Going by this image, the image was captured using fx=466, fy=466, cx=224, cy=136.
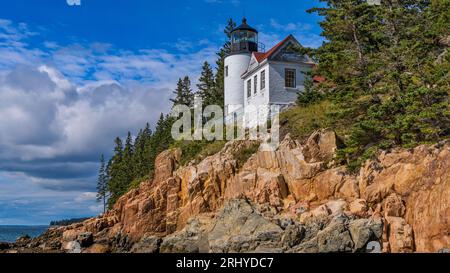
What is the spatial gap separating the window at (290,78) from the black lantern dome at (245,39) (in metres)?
5.99

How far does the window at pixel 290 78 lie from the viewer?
35.2 metres

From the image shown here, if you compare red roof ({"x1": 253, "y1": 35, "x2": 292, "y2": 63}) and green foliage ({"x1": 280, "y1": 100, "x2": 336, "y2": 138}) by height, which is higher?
red roof ({"x1": 253, "y1": 35, "x2": 292, "y2": 63})

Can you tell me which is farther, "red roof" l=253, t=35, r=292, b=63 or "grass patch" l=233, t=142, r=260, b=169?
"red roof" l=253, t=35, r=292, b=63

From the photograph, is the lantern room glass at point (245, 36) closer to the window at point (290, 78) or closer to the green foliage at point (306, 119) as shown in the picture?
the window at point (290, 78)

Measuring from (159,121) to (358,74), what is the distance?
43170mm

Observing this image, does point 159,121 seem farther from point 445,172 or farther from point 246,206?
point 445,172

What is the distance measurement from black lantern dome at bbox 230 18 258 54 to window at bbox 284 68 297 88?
19.7ft

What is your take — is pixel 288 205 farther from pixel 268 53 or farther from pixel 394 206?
pixel 268 53

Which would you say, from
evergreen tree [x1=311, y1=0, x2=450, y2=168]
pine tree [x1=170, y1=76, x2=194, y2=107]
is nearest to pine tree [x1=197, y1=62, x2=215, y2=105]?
pine tree [x1=170, y1=76, x2=194, y2=107]

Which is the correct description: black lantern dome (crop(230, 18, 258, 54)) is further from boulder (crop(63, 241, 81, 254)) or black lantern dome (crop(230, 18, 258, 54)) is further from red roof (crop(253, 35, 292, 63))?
boulder (crop(63, 241, 81, 254))

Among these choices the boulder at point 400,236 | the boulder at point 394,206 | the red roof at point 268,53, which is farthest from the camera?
the red roof at point 268,53

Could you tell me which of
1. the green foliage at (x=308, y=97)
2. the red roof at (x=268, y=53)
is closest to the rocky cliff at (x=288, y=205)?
the green foliage at (x=308, y=97)

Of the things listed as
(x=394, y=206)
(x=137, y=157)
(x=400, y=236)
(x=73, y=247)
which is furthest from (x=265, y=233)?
(x=137, y=157)

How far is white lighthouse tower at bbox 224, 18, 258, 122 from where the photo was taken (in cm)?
3984
